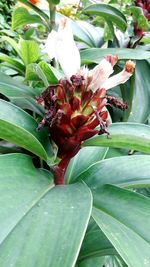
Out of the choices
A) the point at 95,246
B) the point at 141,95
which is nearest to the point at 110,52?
the point at 141,95

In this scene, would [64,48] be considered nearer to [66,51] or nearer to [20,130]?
[66,51]

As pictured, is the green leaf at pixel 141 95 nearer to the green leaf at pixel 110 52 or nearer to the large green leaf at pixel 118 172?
the green leaf at pixel 110 52

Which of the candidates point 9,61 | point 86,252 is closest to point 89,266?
point 86,252

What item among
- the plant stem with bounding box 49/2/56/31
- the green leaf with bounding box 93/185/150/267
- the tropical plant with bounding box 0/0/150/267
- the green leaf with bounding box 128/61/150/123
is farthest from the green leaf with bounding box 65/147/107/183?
the plant stem with bounding box 49/2/56/31

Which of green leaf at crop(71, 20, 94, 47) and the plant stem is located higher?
the plant stem

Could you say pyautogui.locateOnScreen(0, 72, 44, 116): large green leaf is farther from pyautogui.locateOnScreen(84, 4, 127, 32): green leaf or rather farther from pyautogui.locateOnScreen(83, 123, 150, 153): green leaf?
pyautogui.locateOnScreen(84, 4, 127, 32): green leaf

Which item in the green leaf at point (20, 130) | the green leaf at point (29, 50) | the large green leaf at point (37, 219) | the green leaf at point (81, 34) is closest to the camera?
the large green leaf at point (37, 219)

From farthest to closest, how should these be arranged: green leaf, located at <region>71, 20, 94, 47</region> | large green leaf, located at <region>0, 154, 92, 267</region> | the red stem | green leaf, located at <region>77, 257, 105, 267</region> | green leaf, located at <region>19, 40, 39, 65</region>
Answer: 1. green leaf, located at <region>71, 20, 94, 47</region>
2. green leaf, located at <region>19, 40, 39, 65</region>
3. green leaf, located at <region>77, 257, 105, 267</region>
4. the red stem
5. large green leaf, located at <region>0, 154, 92, 267</region>

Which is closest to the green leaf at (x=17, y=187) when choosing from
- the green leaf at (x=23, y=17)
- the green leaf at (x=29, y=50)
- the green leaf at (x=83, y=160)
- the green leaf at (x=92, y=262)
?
the green leaf at (x=83, y=160)
